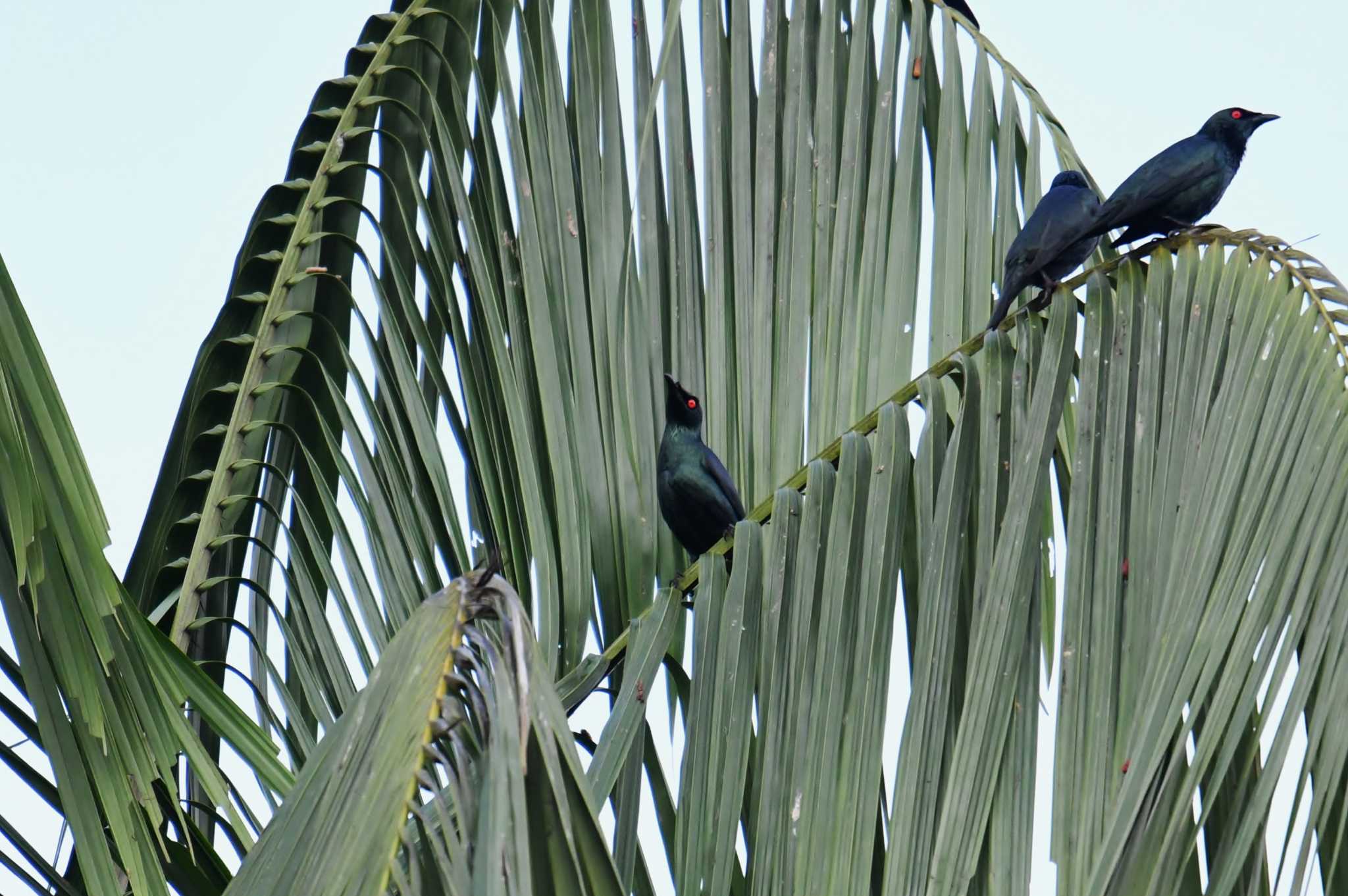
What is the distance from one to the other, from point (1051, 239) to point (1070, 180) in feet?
0.54

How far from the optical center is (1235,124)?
4648 millimetres

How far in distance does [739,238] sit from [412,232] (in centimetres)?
66

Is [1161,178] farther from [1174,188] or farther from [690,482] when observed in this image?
[690,482]

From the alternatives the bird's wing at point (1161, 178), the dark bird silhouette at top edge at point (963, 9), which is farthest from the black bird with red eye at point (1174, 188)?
the dark bird silhouette at top edge at point (963, 9)

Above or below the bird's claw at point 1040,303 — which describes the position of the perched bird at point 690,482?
above

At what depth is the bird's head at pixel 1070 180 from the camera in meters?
3.52

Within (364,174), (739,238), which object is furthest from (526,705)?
(364,174)

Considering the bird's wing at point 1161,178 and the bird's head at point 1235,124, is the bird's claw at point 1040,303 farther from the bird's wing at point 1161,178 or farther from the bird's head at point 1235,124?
the bird's head at point 1235,124

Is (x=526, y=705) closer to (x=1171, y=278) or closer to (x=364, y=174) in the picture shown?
(x=1171, y=278)

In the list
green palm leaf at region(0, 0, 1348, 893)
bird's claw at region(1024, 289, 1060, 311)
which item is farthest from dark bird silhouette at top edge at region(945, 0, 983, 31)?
bird's claw at region(1024, 289, 1060, 311)

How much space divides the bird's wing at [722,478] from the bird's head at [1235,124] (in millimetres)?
1684

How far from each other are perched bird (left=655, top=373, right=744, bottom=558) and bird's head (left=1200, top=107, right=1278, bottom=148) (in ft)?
5.53

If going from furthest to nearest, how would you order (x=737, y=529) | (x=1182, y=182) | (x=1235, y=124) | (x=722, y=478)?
1. (x=1235, y=124)
2. (x=1182, y=182)
3. (x=722, y=478)
4. (x=737, y=529)

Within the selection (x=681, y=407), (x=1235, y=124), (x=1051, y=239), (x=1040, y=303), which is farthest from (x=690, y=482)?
(x=1235, y=124)
